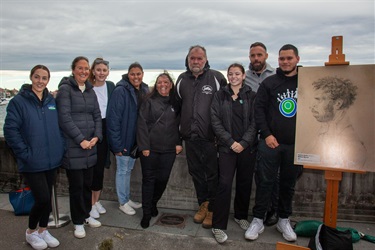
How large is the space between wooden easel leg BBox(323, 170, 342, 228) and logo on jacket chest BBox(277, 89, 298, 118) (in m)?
0.81

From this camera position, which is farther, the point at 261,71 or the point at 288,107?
the point at 261,71

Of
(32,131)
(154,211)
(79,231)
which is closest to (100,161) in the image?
(79,231)

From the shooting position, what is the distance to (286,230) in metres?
4.09

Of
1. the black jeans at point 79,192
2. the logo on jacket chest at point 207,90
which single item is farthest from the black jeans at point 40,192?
the logo on jacket chest at point 207,90

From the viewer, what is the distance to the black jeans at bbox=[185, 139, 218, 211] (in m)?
4.35

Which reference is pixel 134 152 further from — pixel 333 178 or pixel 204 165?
pixel 333 178

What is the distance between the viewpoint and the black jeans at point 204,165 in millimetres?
4352

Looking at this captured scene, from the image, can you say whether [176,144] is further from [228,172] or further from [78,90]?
[78,90]

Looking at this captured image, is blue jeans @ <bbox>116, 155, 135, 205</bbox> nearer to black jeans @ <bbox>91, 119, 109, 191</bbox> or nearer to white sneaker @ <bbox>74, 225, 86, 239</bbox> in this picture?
black jeans @ <bbox>91, 119, 109, 191</bbox>

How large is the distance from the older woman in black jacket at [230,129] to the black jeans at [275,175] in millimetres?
197

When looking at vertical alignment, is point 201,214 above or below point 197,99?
below

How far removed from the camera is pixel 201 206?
184 inches

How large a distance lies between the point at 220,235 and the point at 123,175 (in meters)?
1.69

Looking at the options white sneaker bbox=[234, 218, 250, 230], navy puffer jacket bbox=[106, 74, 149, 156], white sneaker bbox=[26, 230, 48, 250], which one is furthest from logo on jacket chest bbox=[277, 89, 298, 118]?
white sneaker bbox=[26, 230, 48, 250]
